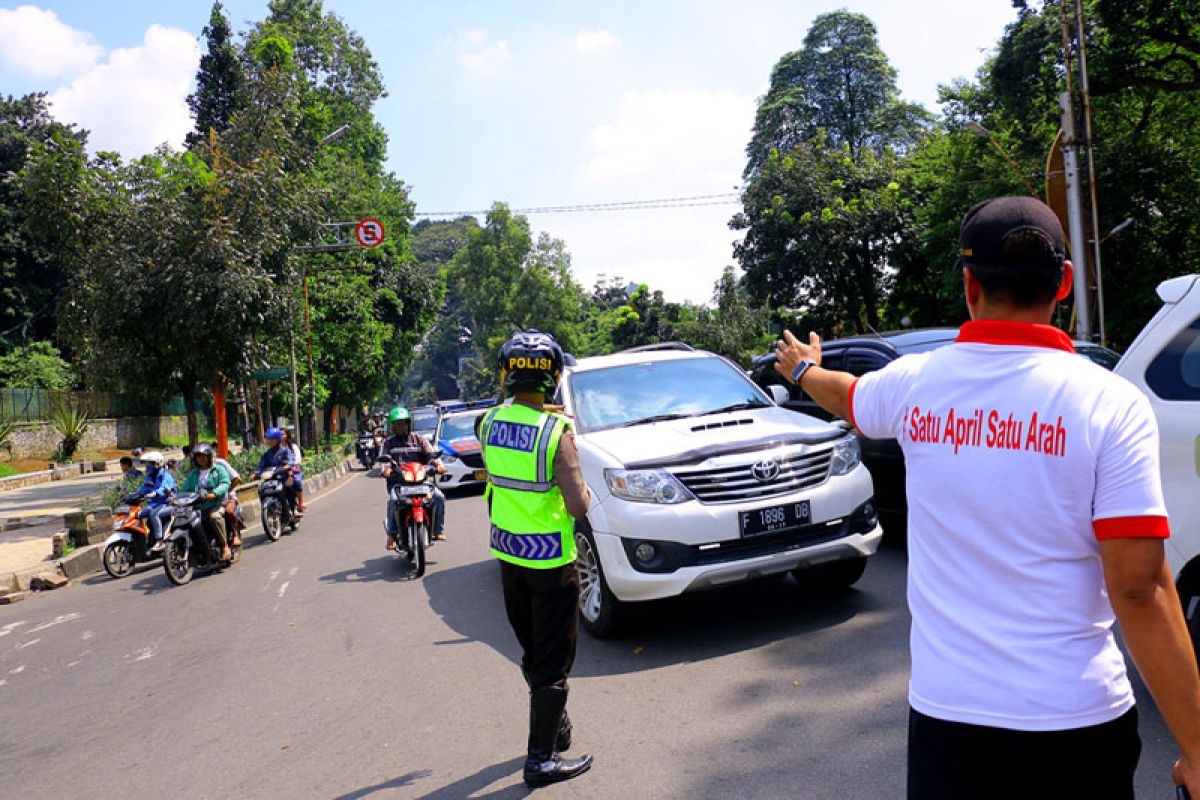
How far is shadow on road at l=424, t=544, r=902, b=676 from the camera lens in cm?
588

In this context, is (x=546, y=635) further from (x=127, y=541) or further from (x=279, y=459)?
(x=279, y=459)

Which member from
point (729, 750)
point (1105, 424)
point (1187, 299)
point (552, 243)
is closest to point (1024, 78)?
point (1187, 299)

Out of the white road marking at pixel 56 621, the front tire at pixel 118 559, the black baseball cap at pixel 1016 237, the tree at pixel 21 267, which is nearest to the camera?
the black baseball cap at pixel 1016 237

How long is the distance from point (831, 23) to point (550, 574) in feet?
164

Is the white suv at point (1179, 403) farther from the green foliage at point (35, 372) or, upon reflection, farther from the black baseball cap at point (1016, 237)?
the green foliage at point (35, 372)

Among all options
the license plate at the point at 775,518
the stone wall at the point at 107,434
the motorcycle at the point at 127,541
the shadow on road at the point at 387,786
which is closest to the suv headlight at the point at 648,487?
the license plate at the point at 775,518

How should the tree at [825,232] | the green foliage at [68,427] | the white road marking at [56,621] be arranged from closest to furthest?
the white road marking at [56,621] → the green foliage at [68,427] → the tree at [825,232]

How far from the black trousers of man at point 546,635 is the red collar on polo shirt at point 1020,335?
2.60m

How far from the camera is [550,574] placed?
13.7ft

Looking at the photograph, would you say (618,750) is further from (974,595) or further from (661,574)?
(974,595)

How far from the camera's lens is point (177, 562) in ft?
35.5

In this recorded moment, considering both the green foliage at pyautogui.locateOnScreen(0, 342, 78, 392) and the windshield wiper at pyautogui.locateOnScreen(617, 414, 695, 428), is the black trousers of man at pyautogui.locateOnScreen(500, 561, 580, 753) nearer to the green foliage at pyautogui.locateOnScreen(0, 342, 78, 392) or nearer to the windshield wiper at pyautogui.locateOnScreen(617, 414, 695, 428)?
the windshield wiper at pyautogui.locateOnScreen(617, 414, 695, 428)

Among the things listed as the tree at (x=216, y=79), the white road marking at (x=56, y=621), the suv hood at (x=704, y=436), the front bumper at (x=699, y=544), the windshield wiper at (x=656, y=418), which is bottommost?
the white road marking at (x=56, y=621)

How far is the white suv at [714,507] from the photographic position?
18.7 ft
